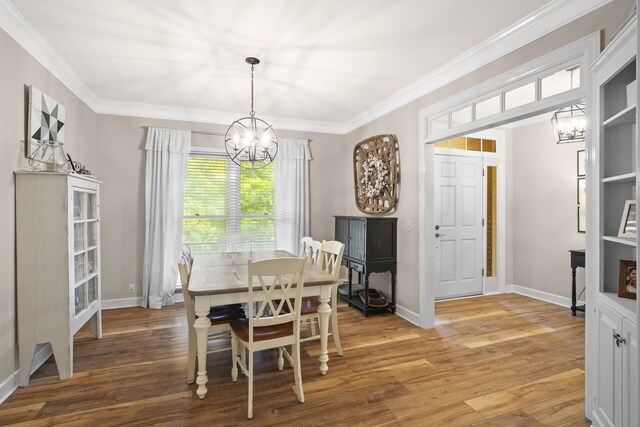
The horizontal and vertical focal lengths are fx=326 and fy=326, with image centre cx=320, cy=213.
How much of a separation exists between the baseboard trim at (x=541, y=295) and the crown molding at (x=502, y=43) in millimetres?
3296

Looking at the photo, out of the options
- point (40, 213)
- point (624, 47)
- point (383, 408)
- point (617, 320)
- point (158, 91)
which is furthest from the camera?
point (158, 91)

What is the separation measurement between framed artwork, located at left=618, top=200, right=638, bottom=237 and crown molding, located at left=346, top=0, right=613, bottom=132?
4.09 ft

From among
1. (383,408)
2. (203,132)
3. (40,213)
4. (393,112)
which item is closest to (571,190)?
(393,112)

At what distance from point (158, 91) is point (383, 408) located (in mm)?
3892

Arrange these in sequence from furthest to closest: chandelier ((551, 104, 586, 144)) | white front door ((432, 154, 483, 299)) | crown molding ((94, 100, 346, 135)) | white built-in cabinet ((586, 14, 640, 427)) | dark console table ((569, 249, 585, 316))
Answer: white front door ((432, 154, 483, 299))
crown molding ((94, 100, 346, 135))
dark console table ((569, 249, 585, 316))
chandelier ((551, 104, 586, 144))
white built-in cabinet ((586, 14, 640, 427))

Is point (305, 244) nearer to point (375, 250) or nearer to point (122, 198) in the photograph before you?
point (375, 250)

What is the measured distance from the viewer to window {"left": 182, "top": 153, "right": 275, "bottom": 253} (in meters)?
4.60

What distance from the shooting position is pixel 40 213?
2.47 m

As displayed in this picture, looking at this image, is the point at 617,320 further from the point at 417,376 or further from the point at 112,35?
the point at 112,35

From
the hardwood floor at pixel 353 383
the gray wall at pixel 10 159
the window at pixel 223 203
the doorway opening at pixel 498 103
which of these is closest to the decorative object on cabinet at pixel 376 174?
the doorway opening at pixel 498 103

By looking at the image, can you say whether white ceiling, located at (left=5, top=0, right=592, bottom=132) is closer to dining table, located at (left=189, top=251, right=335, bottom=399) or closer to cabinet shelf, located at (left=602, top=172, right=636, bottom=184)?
cabinet shelf, located at (left=602, top=172, right=636, bottom=184)

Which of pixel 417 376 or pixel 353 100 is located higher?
pixel 353 100

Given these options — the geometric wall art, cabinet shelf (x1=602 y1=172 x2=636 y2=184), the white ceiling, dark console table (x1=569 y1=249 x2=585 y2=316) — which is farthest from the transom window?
the geometric wall art

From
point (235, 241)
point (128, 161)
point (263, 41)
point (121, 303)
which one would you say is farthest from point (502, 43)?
point (121, 303)
